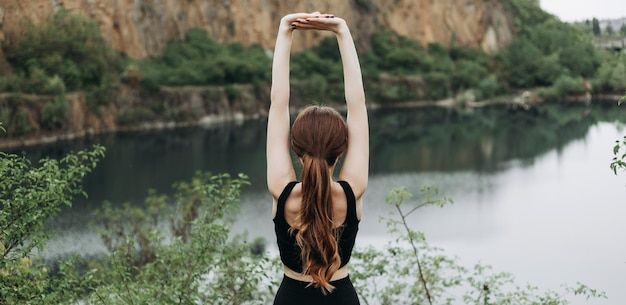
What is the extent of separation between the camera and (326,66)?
60094 mm

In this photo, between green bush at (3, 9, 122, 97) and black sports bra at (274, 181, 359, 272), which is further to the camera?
green bush at (3, 9, 122, 97)

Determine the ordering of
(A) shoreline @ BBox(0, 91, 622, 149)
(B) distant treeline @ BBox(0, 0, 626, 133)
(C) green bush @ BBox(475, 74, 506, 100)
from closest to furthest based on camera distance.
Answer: (A) shoreline @ BBox(0, 91, 622, 149), (B) distant treeline @ BBox(0, 0, 626, 133), (C) green bush @ BBox(475, 74, 506, 100)

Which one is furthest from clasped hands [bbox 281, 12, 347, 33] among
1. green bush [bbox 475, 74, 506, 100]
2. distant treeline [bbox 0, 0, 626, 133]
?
green bush [bbox 475, 74, 506, 100]

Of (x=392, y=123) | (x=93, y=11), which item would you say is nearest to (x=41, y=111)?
(x=93, y=11)

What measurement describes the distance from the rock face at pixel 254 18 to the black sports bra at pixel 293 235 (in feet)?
128

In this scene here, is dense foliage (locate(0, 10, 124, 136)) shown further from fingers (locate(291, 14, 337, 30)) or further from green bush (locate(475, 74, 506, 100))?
green bush (locate(475, 74, 506, 100))

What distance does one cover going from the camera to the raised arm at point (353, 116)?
2.46 metres

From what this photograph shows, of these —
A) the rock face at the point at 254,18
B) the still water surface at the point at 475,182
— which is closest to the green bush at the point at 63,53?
the rock face at the point at 254,18

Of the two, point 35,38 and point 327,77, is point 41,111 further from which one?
point 327,77

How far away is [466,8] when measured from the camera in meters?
78.2

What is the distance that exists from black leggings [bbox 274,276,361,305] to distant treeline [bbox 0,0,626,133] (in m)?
32.8

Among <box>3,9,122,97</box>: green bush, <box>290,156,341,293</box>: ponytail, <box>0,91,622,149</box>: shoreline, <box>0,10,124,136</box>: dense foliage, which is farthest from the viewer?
<box>3,9,122,97</box>: green bush

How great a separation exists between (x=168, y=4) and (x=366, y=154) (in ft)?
171

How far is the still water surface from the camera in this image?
17.1 m
